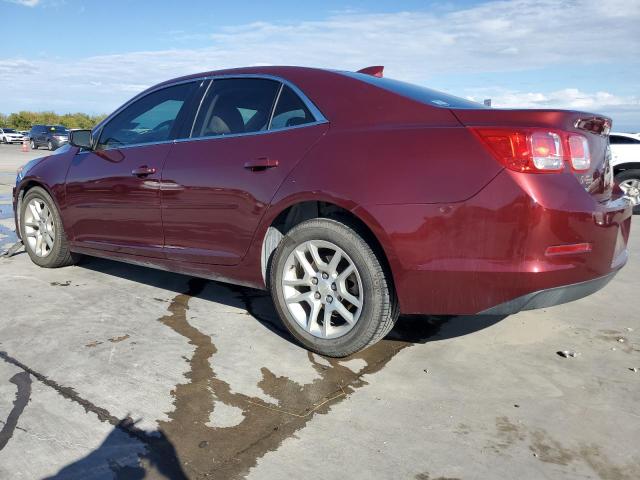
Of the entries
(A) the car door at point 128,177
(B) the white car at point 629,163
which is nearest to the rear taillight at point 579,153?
(A) the car door at point 128,177

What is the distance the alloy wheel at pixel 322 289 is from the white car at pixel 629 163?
26.3ft

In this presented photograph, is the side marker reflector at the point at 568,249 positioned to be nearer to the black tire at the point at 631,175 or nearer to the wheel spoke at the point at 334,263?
the wheel spoke at the point at 334,263

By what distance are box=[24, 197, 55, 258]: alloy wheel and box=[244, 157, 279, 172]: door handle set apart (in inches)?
96.8

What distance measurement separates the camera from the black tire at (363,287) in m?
2.86

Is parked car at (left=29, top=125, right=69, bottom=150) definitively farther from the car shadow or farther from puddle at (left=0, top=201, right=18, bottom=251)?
the car shadow

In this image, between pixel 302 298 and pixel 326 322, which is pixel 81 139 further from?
pixel 326 322

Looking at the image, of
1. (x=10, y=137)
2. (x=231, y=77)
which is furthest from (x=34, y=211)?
(x=10, y=137)

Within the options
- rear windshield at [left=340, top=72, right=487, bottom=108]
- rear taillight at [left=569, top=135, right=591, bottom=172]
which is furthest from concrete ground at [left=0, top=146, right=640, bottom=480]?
rear windshield at [left=340, top=72, right=487, bottom=108]

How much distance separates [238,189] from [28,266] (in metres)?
2.84

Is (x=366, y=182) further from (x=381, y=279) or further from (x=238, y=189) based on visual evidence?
(x=238, y=189)

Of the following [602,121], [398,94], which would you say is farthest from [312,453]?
[602,121]

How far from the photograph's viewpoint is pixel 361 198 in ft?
9.16

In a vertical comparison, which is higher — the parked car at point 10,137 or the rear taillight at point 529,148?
the parked car at point 10,137

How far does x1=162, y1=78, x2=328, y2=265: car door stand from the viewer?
3160mm
